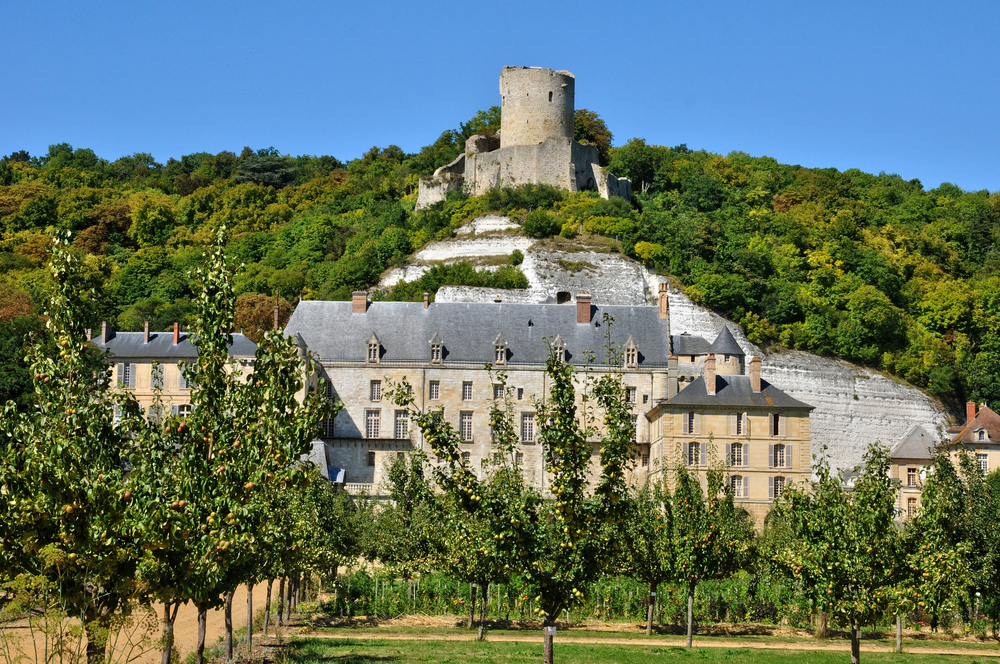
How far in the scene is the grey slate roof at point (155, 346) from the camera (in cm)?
5056

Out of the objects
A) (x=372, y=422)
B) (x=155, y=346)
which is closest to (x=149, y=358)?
(x=155, y=346)

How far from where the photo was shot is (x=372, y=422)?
49.9 meters

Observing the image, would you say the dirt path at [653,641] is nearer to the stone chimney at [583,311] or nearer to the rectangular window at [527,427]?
the rectangular window at [527,427]

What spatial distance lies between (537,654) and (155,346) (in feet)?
109

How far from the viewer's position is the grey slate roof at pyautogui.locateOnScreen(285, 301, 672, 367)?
51.0 m

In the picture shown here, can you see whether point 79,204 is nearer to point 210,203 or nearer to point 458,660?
point 210,203

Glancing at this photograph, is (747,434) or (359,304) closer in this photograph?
(747,434)

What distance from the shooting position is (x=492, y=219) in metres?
72.9

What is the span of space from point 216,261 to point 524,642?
15.2 m

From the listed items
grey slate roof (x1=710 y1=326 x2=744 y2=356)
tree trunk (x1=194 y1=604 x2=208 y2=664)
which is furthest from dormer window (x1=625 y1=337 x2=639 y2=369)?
tree trunk (x1=194 y1=604 x2=208 y2=664)

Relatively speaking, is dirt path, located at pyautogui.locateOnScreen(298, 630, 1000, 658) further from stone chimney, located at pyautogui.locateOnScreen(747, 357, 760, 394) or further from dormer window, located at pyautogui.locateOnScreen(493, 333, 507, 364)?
dormer window, located at pyautogui.locateOnScreen(493, 333, 507, 364)

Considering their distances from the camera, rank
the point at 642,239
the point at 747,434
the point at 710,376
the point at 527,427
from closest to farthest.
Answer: the point at 747,434
the point at 710,376
the point at 527,427
the point at 642,239

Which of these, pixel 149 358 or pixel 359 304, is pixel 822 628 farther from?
pixel 149 358

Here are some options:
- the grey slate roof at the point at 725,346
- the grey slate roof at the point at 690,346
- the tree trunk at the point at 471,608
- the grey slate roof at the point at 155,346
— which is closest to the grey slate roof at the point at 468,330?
the grey slate roof at the point at 690,346
